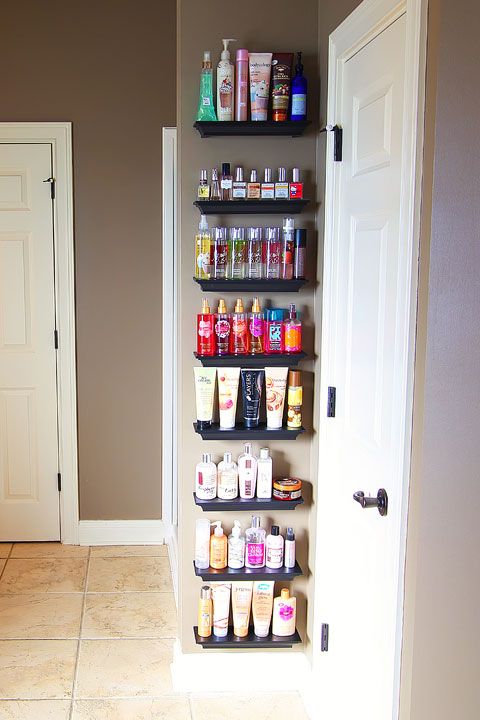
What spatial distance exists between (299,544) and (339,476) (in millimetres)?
468

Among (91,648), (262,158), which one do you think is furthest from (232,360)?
(91,648)

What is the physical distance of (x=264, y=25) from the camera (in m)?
2.53

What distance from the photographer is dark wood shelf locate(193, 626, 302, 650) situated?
105 inches

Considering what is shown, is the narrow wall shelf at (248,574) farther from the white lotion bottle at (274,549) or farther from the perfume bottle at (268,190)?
the perfume bottle at (268,190)

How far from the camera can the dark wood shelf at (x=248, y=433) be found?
101 inches

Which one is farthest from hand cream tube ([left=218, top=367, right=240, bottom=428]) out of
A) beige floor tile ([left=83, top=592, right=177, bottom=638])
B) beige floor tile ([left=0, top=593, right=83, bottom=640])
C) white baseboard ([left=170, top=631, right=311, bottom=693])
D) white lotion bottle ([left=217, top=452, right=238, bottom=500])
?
beige floor tile ([left=0, top=593, right=83, bottom=640])

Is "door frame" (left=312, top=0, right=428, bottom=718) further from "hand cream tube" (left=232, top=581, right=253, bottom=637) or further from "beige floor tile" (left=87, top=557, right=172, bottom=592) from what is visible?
"beige floor tile" (left=87, top=557, right=172, bottom=592)

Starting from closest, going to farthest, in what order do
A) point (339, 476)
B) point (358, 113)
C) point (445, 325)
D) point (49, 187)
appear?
point (445, 325), point (358, 113), point (339, 476), point (49, 187)

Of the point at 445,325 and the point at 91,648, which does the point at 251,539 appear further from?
the point at 445,325

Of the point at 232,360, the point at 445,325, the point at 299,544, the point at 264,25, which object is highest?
the point at 264,25

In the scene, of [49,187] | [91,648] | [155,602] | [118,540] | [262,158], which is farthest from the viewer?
[118,540]

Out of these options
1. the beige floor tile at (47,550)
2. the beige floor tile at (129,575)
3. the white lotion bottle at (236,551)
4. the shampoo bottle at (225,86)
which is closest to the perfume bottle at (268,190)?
the shampoo bottle at (225,86)

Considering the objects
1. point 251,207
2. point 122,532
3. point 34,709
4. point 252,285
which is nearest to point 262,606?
point 34,709

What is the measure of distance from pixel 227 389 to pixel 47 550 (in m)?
1.94
